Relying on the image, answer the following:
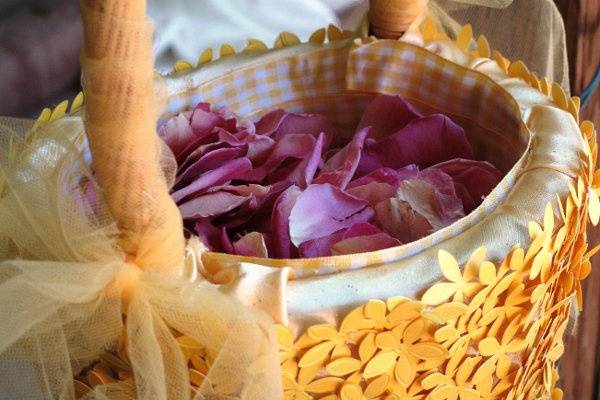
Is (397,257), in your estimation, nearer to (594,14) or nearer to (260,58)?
(260,58)

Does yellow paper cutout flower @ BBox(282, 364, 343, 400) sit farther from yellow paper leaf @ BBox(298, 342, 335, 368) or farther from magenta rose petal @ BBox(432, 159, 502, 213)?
magenta rose petal @ BBox(432, 159, 502, 213)

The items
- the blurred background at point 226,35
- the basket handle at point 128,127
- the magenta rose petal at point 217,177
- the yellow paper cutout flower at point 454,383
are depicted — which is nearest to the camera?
the basket handle at point 128,127

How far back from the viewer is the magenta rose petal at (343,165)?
1.75 feet

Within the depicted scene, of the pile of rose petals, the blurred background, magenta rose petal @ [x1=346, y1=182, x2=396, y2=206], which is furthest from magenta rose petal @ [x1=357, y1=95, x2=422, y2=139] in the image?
the blurred background

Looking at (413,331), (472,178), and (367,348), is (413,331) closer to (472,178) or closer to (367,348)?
(367,348)

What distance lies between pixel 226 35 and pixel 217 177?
0.98 ft

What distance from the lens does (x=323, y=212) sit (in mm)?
488

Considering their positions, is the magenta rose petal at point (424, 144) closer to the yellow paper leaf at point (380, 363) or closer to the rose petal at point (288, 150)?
the rose petal at point (288, 150)

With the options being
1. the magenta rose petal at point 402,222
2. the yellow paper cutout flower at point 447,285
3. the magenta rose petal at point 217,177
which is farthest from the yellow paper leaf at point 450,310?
the magenta rose petal at point 217,177

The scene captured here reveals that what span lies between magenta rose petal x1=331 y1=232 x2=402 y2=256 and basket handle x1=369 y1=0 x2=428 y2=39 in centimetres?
20

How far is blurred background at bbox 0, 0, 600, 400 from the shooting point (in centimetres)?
69

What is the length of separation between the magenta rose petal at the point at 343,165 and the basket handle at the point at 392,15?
85 mm

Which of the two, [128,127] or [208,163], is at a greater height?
[128,127]

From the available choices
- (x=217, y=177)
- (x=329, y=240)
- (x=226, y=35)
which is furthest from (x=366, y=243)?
(x=226, y=35)
